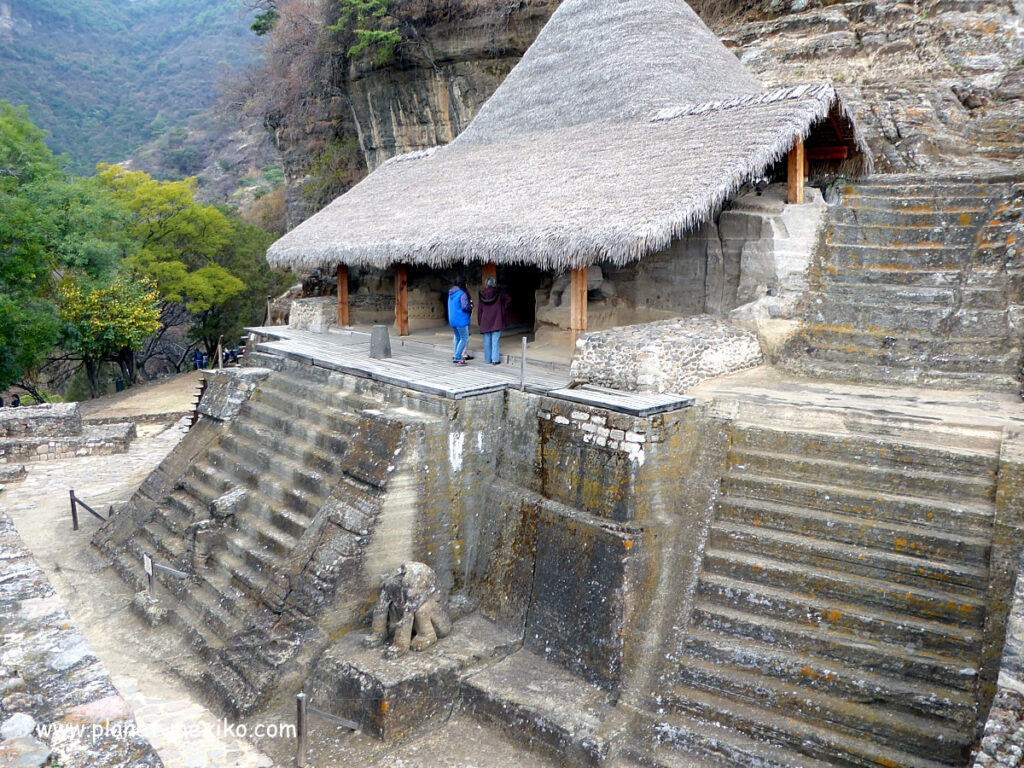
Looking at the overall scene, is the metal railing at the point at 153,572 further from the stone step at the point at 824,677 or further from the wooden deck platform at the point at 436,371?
the stone step at the point at 824,677

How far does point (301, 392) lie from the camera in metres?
9.95

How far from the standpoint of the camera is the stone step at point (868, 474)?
19.4ft

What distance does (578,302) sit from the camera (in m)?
8.73

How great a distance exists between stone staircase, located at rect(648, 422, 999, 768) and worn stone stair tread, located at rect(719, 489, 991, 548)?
1 centimetres

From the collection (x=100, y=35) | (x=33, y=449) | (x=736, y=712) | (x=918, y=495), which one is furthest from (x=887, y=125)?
(x=100, y=35)

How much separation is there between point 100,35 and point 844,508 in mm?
69822

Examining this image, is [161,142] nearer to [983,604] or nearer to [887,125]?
[887,125]

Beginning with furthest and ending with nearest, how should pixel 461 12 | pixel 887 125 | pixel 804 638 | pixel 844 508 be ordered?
pixel 461 12 < pixel 887 125 < pixel 844 508 < pixel 804 638

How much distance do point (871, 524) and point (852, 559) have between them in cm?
33

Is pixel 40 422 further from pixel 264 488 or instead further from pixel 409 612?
pixel 409 612

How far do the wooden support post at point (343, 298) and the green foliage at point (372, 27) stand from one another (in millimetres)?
9393

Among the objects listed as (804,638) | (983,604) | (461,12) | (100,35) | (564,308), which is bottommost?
(804,638)

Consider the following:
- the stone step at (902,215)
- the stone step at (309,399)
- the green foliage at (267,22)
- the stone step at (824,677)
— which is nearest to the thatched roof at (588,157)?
the stone step at (902,215)

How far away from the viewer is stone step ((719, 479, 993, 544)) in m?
5.72
